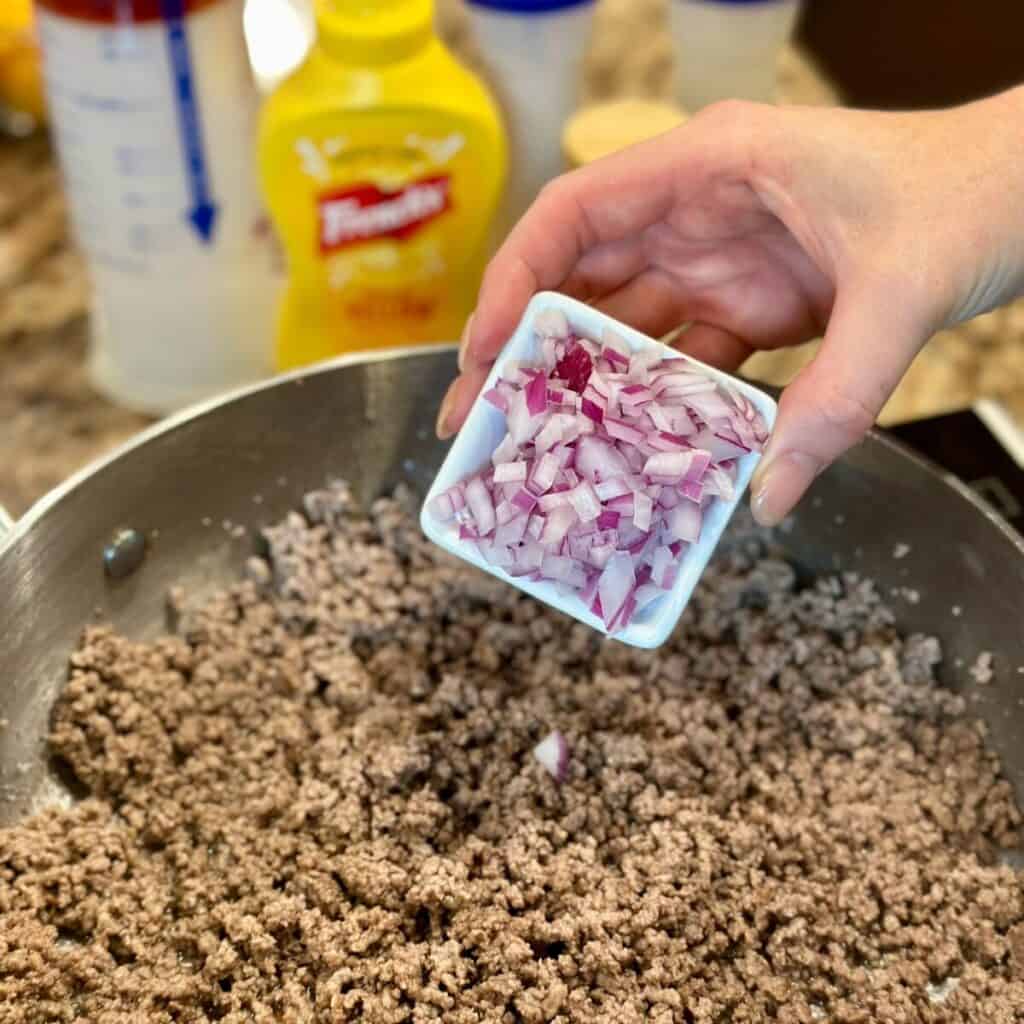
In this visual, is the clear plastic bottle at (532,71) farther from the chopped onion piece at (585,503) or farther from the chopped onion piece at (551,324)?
the chopped onion piece at (585,503)

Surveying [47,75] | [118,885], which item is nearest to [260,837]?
[118,885]

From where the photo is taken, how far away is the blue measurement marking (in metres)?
1.03

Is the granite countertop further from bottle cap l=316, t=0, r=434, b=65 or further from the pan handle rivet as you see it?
bottle cap l=316, t=0, r=434, b=65

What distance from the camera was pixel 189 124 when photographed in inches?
42.9

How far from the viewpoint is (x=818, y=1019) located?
2.76ft

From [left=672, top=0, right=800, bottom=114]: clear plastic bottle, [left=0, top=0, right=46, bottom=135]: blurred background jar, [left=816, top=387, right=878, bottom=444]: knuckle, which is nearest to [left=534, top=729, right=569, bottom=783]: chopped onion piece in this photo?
[left=816, top=387, right=878, bottom=444]: knuckle

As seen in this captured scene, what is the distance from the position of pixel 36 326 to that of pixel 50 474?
0.73 feet

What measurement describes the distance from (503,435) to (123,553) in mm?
330

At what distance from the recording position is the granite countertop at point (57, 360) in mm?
1265

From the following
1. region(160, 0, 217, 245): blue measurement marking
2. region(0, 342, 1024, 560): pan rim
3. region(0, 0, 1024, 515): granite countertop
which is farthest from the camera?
region(0, 0, 1024, 515): granite countertop

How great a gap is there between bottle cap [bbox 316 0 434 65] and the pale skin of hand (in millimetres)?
203

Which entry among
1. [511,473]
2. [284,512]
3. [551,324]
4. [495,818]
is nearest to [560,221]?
[551,324]

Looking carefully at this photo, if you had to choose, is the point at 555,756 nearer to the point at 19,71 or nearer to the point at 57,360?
the point at 57,360

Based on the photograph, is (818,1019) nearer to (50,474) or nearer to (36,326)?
(50,474)
